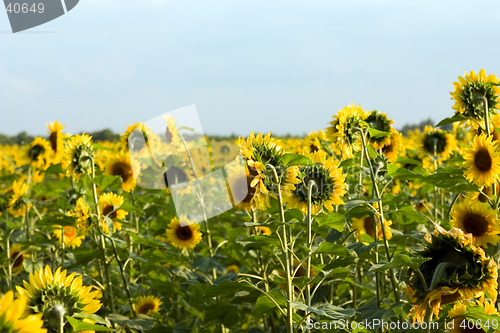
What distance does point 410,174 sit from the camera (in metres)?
1.89

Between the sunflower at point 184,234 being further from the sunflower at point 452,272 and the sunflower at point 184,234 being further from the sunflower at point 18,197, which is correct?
the sunflower at point 452,272

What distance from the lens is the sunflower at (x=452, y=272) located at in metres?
1.24

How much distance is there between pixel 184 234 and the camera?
2.98 m

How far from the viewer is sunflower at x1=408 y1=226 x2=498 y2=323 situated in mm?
1244

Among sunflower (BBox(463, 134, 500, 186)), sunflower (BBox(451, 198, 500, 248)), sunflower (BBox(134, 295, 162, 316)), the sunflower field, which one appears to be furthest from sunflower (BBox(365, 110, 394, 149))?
sunflower (BBox(134, 295, 162, 316))

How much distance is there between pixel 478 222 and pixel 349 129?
0.73 metres

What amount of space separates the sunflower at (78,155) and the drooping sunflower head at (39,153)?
3.57 feet

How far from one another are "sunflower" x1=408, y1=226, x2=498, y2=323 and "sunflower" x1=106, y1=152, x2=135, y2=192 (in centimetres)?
219

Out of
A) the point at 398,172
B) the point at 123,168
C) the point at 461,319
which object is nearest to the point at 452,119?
the point at 398,172

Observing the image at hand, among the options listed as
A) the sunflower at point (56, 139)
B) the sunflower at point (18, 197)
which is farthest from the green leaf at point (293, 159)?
the sunflower at point (18, 197)

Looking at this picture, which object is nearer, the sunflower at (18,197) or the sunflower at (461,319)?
the sunflower at (461,319)

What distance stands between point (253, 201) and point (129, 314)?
1802 millimetres

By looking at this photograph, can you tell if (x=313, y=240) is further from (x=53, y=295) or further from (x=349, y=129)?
(x=53, y=295)

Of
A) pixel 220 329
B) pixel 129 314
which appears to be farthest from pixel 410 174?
pixel 129 314
